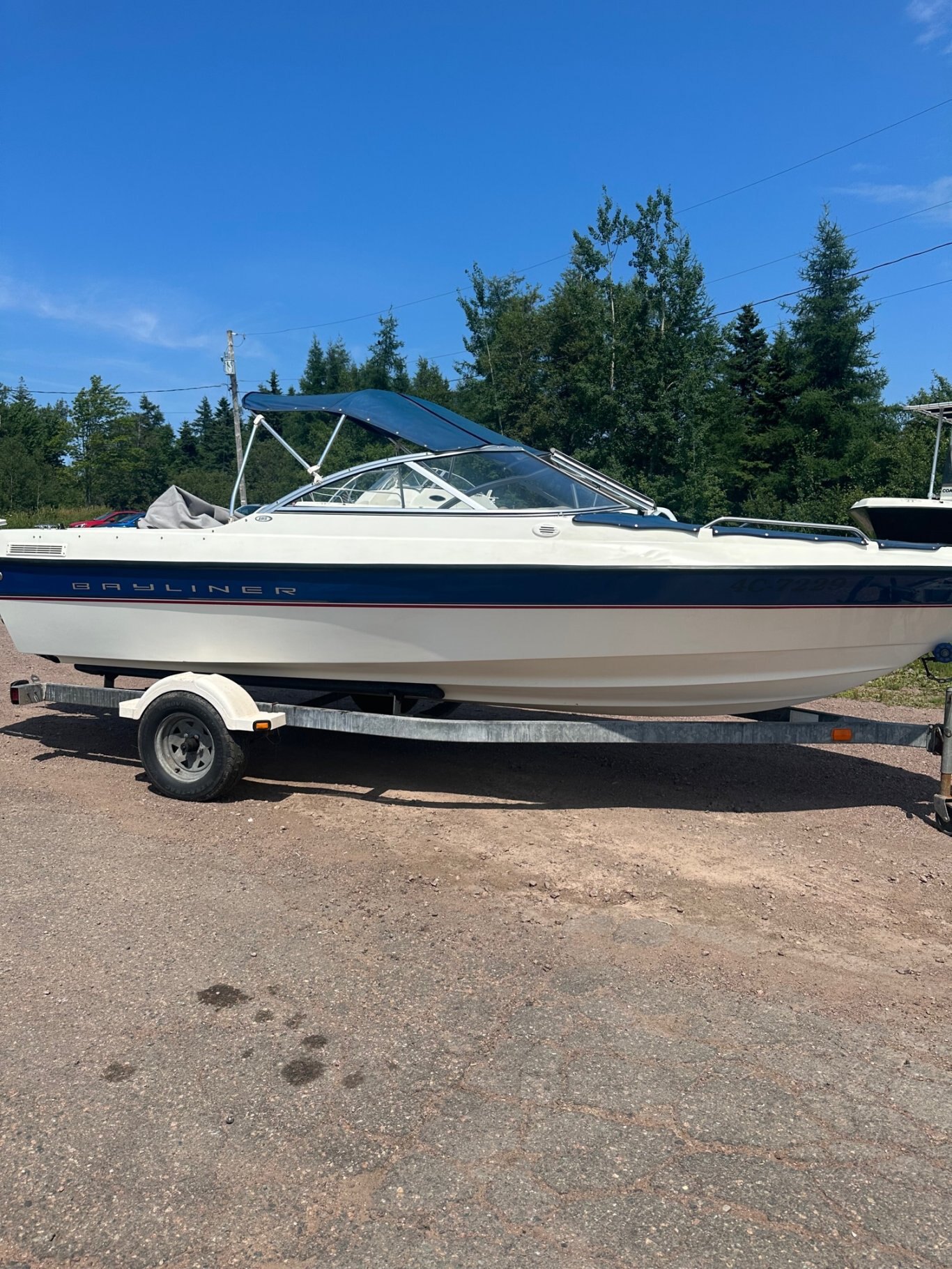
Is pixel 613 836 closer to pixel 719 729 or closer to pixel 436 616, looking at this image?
pixel 719 729

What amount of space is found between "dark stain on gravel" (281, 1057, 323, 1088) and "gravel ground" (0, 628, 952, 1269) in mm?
13

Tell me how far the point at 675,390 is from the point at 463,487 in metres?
23.3

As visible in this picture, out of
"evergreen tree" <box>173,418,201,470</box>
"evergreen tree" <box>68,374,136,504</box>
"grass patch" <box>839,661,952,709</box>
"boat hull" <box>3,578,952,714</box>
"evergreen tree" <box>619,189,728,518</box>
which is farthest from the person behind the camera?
"evergreen tree" <box>173,418,201,470</box>

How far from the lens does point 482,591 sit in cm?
486

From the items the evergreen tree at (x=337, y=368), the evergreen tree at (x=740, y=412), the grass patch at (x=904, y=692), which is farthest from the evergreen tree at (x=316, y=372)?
the grass patch at (x=904, y=692)

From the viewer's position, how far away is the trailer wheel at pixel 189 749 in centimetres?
517

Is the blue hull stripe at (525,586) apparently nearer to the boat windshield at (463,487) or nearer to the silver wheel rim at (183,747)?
the boat windshield at (463,487)

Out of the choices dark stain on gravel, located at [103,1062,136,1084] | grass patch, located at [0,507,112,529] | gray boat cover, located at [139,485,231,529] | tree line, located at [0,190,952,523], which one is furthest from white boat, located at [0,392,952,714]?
grass patch, located at [0,507,112,529]

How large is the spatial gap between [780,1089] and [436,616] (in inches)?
115

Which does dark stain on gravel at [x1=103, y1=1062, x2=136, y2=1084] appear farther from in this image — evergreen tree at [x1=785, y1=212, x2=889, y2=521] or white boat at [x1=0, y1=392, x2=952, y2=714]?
evergreen tree at [x1=785, y1=212, x2=889, y2=521]

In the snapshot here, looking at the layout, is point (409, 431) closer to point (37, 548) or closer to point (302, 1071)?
point (37, 548)

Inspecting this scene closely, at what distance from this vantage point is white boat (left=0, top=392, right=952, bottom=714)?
4.63 meters

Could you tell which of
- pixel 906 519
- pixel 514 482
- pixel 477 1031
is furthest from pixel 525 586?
pixel 906 519

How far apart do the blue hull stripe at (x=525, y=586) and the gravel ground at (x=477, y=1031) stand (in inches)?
48.7
